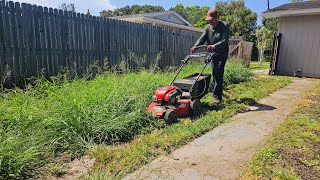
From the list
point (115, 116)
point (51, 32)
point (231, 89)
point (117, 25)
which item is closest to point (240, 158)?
point (115, 116)

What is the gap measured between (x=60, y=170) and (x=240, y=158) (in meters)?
1.86

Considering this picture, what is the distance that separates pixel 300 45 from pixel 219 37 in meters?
6.52

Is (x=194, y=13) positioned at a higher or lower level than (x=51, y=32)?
higher

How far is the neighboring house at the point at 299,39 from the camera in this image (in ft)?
30.0

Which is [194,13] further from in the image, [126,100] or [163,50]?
[126,100]

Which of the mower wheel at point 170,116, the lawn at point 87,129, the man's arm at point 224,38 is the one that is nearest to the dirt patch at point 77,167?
the lawn at point 87,129

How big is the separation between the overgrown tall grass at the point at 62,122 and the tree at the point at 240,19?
29.8 metres

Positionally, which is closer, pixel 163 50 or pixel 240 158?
pixel 240 158

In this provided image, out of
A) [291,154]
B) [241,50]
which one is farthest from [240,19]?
[291,154]

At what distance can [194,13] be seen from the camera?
56.9 metres

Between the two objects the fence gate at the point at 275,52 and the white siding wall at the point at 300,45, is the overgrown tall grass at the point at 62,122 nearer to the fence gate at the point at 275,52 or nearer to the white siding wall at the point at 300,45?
the fence gate at the point at 275,52

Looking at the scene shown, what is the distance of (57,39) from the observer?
17.6 feet

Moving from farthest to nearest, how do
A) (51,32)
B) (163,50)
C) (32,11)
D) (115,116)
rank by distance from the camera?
(163,50) → (51,32) → (32,11) → (115,116)

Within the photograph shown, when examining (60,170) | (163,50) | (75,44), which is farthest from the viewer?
(163,50)
